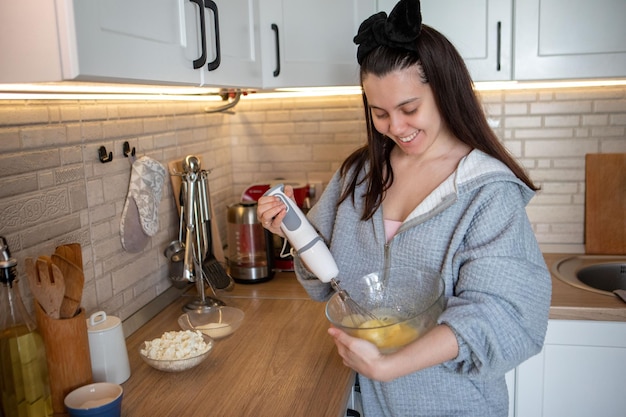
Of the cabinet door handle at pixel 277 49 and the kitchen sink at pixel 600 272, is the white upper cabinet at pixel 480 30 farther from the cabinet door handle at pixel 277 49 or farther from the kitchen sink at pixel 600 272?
the kitchen sink at pixel 600 272

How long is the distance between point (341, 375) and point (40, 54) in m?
0.89

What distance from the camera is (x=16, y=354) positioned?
1.05m

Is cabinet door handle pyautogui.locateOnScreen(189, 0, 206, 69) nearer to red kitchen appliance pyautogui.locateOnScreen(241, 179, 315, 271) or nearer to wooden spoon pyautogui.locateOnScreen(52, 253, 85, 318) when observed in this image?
wooden spoon pyautogui.locateOnScreen(52, 253, 85, 318)

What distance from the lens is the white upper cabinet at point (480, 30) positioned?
1.81 meters

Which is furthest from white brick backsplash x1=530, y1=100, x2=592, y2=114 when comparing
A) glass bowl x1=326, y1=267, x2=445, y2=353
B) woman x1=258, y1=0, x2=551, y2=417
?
glass bowl x1=326, y1=267, x2=445, y2=353

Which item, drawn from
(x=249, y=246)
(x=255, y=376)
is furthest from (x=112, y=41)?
(x=249, y=246)

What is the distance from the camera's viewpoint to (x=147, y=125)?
172 cm

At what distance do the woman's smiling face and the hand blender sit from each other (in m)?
0.26

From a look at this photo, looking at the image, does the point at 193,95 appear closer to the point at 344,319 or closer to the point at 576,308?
the point at 344,319

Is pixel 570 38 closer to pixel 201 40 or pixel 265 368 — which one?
pixel 201 40

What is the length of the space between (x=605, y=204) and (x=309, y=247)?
1394 millimetres

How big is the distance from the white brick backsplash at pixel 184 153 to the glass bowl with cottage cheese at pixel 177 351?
0.21 meters

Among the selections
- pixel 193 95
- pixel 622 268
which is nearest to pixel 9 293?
pixel 193 95

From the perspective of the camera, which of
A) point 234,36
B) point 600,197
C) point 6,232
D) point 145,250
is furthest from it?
point 600,197
